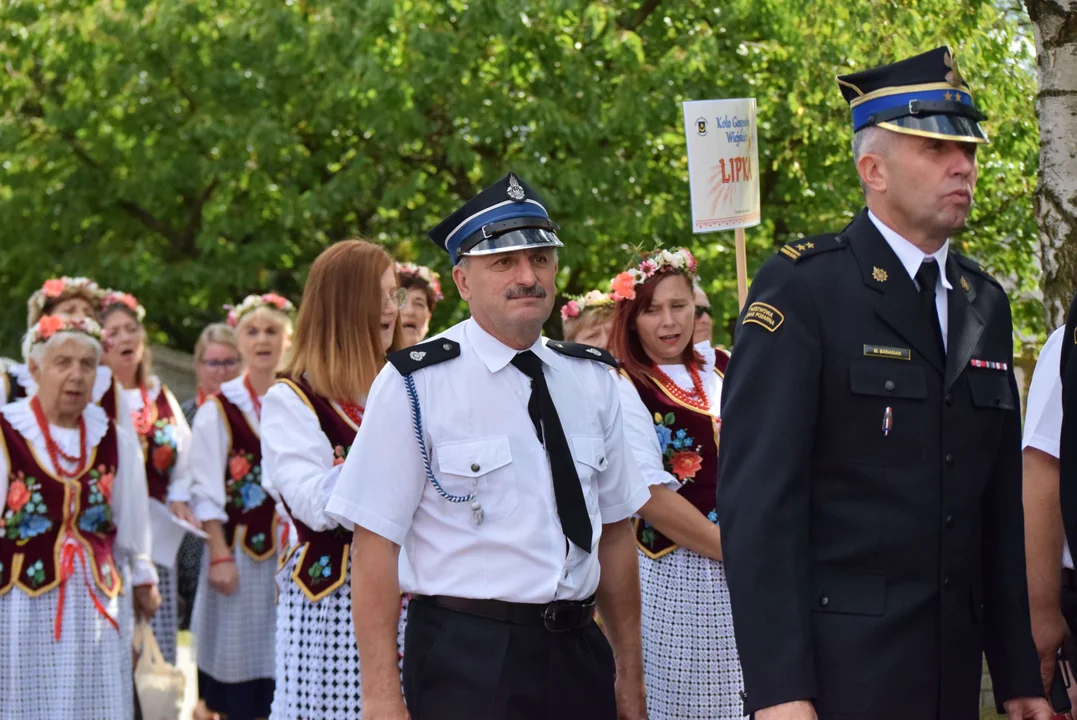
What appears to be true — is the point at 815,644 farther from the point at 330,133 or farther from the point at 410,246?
the point at 330,133


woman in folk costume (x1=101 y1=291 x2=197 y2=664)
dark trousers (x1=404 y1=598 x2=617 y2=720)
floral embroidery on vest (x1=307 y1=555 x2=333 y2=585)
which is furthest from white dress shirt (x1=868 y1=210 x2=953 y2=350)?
woman in folk costume (x1=101 y1=291 x2=197 y2=664)

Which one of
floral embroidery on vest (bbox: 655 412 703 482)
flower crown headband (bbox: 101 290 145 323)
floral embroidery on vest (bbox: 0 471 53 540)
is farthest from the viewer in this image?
flower crown headband (bbox: 101 290 145 323)

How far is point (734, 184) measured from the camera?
5.90 meters

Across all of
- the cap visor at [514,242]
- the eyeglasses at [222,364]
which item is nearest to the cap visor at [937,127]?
the cap visor at [514,242]

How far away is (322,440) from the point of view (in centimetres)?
530

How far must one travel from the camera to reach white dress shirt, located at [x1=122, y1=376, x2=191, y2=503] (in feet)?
27.9

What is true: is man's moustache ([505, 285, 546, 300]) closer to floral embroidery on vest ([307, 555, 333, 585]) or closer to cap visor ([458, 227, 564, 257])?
cap visor ([458, 227, 564, 257])

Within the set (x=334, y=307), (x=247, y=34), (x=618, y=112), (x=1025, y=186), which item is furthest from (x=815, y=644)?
(x=247, y=34)

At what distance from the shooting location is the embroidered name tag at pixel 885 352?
3.34m

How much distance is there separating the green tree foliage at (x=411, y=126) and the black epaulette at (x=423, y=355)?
6306 millimetres

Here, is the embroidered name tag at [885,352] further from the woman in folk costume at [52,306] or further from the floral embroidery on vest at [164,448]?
the floral embroidery on vest at [164,448]

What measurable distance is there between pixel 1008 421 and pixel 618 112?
8.80 meters

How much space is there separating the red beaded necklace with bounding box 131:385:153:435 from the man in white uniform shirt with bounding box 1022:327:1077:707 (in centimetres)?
560

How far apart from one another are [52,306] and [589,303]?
10.7 ft
